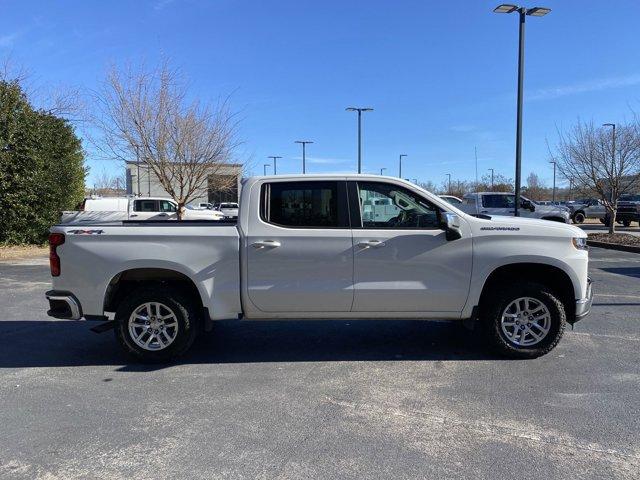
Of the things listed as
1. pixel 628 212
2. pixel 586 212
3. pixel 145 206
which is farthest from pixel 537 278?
pixel 586 212

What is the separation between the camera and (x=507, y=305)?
209 inches

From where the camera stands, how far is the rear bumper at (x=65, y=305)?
16.9 feet

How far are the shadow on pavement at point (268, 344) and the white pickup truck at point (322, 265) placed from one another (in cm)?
52

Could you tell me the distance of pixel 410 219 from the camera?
5.36 metres

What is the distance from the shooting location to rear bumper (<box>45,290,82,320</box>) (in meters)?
5.16

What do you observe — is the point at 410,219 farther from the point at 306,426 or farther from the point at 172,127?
the point at 172,127

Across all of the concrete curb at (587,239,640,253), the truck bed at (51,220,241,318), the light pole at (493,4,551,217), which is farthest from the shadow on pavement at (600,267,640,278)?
the truck bed at (51,220,241,318)

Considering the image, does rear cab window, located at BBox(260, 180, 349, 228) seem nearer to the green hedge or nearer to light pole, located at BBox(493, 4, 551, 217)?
the green hedge

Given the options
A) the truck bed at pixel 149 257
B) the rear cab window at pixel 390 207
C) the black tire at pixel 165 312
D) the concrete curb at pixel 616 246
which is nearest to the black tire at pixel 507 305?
the rear cab window at pixel 390 207

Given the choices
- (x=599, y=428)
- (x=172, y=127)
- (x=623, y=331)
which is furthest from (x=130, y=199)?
(x=599, y=428)

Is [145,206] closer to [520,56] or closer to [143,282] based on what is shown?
[520,56]

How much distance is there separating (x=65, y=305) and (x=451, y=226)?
12.8ft

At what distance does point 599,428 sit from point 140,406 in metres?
3.55

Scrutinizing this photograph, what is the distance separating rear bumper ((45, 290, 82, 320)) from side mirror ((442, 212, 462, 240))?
372 centimetres
